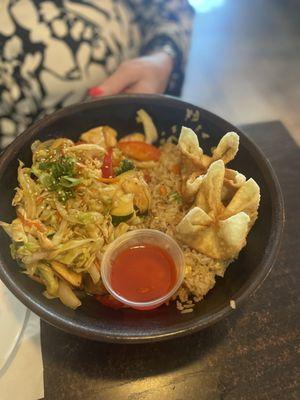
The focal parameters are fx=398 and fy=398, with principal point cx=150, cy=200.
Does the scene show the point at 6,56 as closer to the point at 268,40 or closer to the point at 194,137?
the point at 194,137

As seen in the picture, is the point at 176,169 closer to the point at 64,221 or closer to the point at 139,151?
the point at 139,151

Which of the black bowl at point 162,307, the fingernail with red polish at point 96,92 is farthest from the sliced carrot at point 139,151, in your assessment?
the fingernail with red polish at point 96,92

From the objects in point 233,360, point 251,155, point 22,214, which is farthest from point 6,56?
point 233,360

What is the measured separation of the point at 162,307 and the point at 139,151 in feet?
1.98

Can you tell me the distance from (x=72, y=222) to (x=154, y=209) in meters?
0.28

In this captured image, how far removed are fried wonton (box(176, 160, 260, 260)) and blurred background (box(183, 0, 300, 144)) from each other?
1.64 meters

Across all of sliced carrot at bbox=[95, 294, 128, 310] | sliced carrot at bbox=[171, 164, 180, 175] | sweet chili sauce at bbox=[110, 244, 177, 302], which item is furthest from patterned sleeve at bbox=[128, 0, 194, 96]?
sliced carrot at bbox=[95, 294, 128, 310]

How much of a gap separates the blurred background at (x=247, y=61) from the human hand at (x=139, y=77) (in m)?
1.04

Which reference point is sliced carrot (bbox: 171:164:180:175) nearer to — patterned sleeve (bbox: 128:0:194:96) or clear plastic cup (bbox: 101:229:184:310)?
clear plastic cup (bbox: 101:229:184:310)

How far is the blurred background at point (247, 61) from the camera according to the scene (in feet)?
9.38

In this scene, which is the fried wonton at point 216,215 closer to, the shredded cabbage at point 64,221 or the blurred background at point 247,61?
the shredded cabbage at point 64,221

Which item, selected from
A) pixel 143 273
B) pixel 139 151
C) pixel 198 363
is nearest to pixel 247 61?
pixel 139 151

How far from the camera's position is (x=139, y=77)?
5.74 feet

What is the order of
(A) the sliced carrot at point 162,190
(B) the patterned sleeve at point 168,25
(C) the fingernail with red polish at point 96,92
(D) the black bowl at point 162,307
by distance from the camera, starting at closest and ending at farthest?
(D) the black bowl at point 162,307
(A) the sliced carrot at point 162,190
(C) the fingernail with red polish at point 96,92
(B) the patterned sleeve at point 168,25
